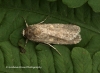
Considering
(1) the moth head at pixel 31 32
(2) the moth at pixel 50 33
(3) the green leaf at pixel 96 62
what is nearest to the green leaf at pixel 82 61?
(3) the green leaf at pixel 96 62

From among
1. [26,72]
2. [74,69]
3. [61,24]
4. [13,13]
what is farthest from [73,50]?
[13,13]

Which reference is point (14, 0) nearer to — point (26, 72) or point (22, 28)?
point (22, 28)

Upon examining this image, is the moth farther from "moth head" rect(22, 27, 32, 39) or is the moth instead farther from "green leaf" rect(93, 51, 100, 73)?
"green leaf" rect(93, 51, 100, 73)

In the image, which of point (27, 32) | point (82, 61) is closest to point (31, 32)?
point (27, 32)

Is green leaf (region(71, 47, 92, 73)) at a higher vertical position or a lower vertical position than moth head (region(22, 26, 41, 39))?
lower

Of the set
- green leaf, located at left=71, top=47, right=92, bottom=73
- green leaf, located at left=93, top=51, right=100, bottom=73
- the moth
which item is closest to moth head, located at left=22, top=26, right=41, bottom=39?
the moth

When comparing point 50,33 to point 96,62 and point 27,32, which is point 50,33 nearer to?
point 27,32
